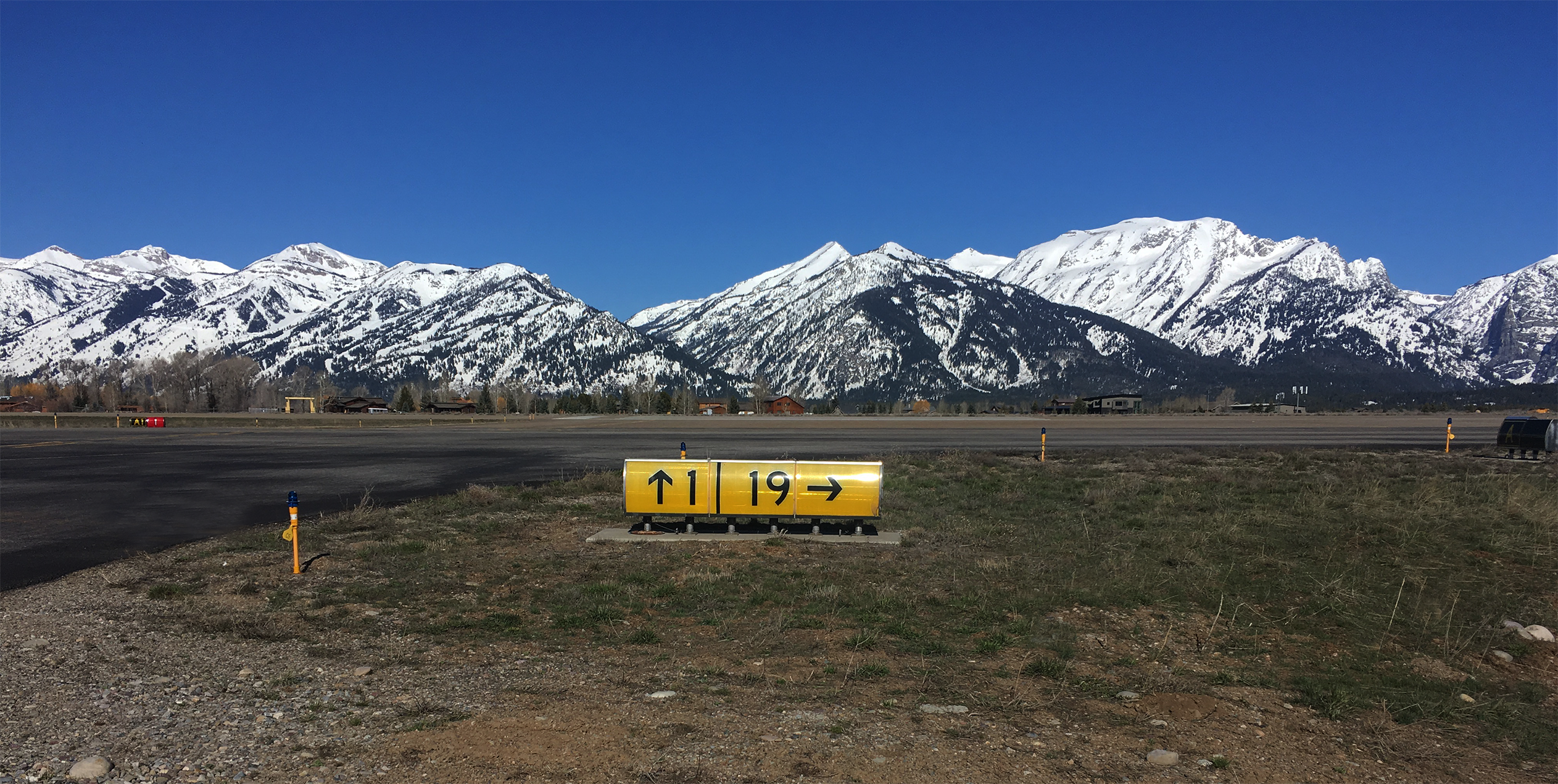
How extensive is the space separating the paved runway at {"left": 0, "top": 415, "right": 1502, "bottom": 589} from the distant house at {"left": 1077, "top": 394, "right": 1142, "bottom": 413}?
54.6 meters

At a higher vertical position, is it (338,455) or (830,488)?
(830,488)

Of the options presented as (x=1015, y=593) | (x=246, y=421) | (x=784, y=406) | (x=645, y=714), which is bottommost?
(x=246, y=421)

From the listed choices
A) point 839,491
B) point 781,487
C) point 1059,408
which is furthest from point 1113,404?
point 781,487

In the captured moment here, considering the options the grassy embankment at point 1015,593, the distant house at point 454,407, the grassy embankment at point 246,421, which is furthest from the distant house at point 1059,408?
the grassy embankment at point 1015,593

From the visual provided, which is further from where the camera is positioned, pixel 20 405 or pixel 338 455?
pixel 20 405

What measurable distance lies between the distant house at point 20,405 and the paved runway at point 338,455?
293 feet

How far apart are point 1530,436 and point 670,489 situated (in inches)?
1486

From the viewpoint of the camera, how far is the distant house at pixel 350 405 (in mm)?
146875

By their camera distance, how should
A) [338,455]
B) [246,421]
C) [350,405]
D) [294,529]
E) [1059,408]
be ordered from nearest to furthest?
[294,529] < [338,455] < [246,421] < [1059,408] < [350,405]

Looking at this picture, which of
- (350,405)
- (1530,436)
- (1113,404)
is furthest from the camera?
(350,405)

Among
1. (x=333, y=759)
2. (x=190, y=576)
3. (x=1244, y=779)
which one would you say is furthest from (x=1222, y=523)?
(x=190, y=576)

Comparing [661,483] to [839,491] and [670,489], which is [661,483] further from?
[839,491]

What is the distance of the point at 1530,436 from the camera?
109 feet

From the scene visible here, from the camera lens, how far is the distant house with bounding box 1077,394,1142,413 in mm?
135625
